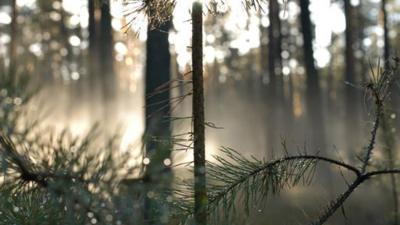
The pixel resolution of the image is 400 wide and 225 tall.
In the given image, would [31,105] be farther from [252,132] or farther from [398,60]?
[252,132]

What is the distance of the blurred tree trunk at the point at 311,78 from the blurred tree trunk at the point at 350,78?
14.9 feet

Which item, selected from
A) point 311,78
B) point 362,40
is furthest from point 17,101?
point 362,40

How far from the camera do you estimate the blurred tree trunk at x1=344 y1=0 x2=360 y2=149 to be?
98.3 ft

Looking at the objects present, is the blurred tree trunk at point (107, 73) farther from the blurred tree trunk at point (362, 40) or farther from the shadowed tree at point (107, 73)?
the blurred tree trunk at point (362, 40)

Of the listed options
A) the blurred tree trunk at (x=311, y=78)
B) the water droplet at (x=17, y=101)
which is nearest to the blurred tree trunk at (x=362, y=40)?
the blurred tree trunk at (x=311, y=78)

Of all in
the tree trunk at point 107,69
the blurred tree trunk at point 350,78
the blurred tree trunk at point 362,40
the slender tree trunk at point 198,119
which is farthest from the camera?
the blurred tree trunk at point 362,40

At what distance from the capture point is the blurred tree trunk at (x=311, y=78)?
975 inches

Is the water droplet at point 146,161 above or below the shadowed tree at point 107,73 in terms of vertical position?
below

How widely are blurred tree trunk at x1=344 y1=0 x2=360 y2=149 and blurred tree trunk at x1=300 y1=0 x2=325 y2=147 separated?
4535mm

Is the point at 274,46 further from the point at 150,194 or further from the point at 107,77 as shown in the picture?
the point at 150,194

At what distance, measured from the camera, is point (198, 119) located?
9.26 ft

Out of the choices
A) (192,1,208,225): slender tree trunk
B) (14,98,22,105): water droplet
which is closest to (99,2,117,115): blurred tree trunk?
(192,1,208,225): slender tree trunk

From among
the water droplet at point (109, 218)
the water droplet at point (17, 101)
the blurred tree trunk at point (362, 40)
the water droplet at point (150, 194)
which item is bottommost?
the water droplet at point (109, 218)

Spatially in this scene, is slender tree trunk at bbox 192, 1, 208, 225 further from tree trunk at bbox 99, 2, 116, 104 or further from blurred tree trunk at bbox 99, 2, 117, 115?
blurred tree trunk at bbox 99, 2, 117, 115
